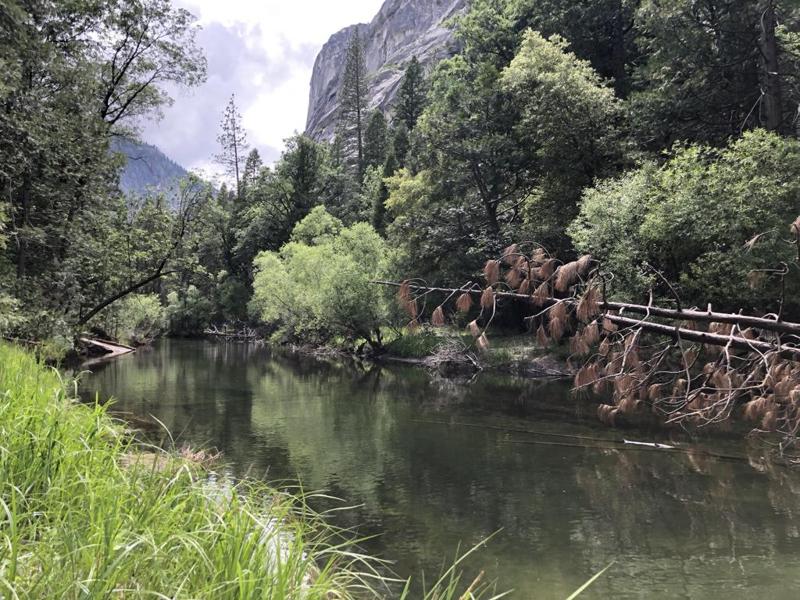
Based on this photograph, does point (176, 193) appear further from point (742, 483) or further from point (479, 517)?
point (742, 483)

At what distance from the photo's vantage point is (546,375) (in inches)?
982

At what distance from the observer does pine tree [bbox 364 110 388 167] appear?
246 feet

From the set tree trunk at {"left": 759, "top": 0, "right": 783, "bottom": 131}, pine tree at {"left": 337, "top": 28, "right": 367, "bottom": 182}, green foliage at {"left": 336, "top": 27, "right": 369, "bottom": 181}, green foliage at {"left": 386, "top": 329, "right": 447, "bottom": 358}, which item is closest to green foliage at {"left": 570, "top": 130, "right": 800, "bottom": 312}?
tree trunk at {"left": 759, "top": 0, "right": 783, "bottom": 131}

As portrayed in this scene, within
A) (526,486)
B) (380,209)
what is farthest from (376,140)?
(526,486)

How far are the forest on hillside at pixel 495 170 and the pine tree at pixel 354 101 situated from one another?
38.7 metres

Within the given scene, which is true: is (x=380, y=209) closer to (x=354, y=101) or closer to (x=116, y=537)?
(x=354, y=101)

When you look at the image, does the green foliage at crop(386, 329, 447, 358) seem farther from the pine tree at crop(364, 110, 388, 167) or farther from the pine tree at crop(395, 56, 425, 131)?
the pine tree at crop(364, 110, 388, 167)

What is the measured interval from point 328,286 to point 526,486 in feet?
83.7

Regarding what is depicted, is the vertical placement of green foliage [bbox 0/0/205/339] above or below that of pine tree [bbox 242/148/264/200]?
below

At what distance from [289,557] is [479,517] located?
21.8ft

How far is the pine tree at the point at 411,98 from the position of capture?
72312 mm

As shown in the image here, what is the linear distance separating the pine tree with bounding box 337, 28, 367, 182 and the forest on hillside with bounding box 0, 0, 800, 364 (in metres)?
38.7

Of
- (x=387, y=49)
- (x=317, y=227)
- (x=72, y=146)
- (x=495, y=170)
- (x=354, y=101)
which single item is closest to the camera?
(x=72, y=146)

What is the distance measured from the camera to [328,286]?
34156mm
